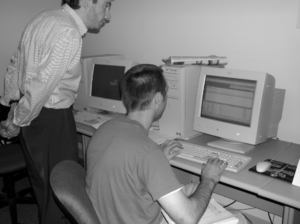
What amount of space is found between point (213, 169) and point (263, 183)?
0.23 m

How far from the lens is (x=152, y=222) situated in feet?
3.92

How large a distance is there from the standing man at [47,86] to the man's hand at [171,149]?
1.99 ft

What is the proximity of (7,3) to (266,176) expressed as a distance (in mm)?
2910

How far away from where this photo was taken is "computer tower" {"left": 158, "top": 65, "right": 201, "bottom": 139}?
1859mm

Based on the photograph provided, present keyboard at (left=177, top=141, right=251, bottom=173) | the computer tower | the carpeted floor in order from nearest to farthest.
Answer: keyboard at (left=177, top=141, right=251, bottom=173)
the computer tower
the carpeted floor

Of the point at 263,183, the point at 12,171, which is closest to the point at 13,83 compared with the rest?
the point at 12,171

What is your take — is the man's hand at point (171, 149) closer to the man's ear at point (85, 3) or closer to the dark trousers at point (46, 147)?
the dark trousers at point (46, 147)

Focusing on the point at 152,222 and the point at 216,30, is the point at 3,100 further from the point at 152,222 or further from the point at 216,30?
the point at 216,30

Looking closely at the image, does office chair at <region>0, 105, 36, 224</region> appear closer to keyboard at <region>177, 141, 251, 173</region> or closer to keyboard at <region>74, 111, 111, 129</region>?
keyboard at <region>74, 111, 111, 129</region>

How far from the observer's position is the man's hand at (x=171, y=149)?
1.63 m

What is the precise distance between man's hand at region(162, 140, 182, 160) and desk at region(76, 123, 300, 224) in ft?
0.10

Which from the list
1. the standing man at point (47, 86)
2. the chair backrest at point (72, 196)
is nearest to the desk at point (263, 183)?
the standing man at point (47, 86)

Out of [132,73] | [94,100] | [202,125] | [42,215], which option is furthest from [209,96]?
[42,215]

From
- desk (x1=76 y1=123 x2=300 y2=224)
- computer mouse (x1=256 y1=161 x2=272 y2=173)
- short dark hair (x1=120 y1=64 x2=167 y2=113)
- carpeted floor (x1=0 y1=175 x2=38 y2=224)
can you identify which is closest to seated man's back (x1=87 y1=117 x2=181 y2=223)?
short dark hair (x1=120 y1=64 x2=167 y2=113)
